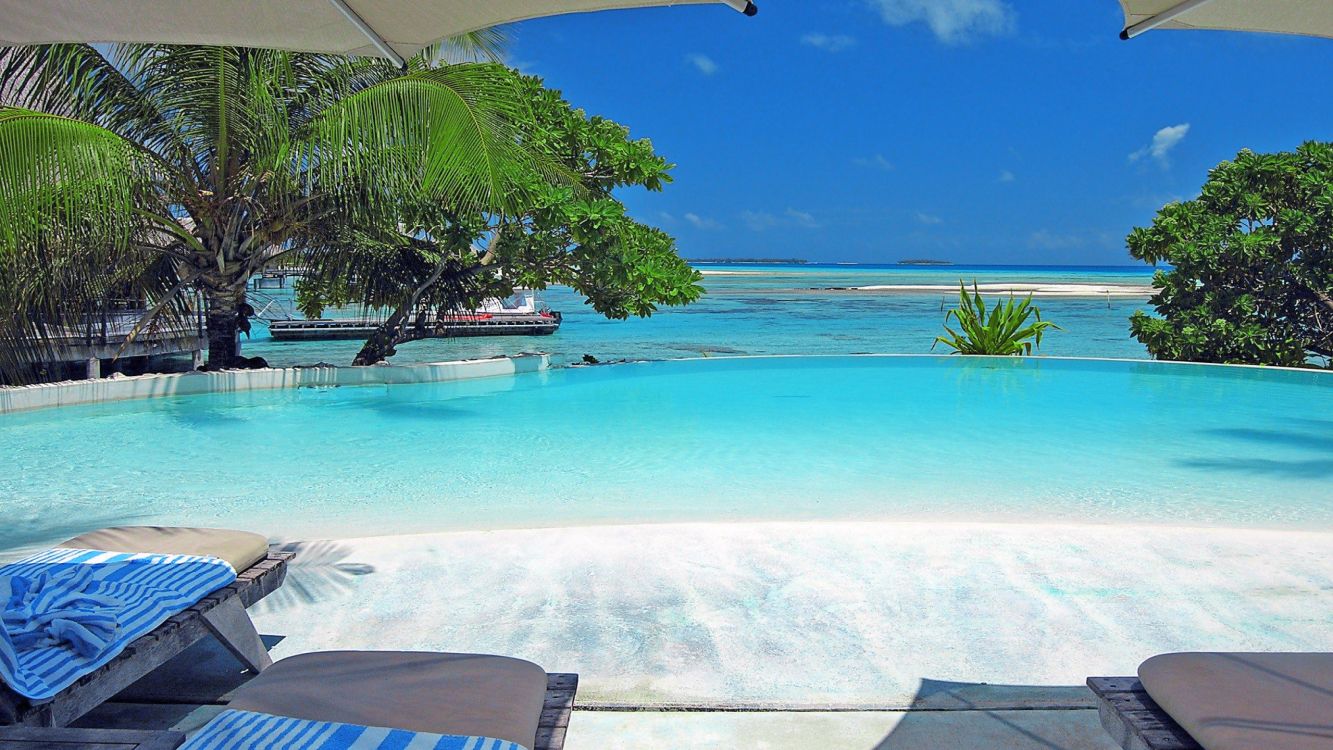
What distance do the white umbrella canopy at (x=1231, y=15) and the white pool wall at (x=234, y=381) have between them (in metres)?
8.89

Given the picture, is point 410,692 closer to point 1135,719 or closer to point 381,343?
point 1135,719

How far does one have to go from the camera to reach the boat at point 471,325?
891 inches

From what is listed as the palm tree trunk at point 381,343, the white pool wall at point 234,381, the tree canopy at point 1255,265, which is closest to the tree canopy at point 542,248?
the palm tree trunk at point 381,343

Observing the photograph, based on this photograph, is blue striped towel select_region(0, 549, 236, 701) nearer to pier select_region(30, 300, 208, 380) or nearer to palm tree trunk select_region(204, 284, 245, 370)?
palm tree trunk select_region(204, 284, 245, 370)

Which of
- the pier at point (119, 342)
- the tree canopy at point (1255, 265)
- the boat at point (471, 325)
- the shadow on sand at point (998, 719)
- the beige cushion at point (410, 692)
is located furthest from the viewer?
the boat at point (471, 325)

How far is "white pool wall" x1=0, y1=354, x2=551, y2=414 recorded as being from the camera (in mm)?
8219

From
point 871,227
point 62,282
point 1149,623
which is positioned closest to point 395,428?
point 62,282

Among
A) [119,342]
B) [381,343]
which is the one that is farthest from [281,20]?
[119,342]

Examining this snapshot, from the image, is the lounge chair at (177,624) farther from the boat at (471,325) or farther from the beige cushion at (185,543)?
the boat at (471,325)

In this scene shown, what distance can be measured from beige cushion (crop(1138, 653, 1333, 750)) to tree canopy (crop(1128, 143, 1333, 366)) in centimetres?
1234

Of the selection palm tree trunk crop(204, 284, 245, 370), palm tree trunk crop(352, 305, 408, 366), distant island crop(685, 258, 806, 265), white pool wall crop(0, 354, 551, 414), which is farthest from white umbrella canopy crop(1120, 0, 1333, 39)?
distant island crop(685, 258, 806, 265)

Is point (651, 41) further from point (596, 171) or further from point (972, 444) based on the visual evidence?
point (972, 444)

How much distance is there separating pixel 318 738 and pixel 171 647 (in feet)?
2.73

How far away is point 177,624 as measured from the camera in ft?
6.67
